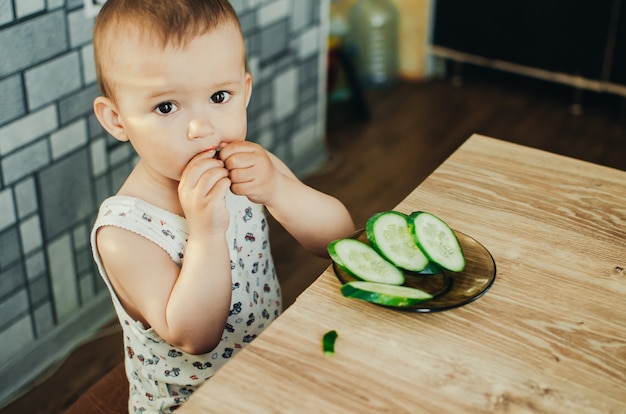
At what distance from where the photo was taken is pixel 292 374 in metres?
0.74

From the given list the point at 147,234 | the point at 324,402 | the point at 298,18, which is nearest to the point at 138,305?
the point at 147,234

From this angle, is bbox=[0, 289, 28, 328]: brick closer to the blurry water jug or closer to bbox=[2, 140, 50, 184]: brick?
bbox=[2, 140, 50, 184]: brick

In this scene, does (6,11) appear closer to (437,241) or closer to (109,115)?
(109,115)

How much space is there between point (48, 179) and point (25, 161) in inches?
3.3

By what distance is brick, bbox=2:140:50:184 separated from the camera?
1.59 m

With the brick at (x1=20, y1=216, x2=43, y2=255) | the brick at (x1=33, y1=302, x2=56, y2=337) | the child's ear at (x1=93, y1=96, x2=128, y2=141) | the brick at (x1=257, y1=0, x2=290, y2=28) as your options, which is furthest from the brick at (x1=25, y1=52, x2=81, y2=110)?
the brick at (x1=257, y1=0, x2=290, y2=28)

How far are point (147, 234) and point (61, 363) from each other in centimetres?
103

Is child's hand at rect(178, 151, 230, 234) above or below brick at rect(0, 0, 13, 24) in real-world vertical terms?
below

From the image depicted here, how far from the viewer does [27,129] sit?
1618mm

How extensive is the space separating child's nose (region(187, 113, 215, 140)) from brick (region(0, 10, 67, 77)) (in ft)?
2.56

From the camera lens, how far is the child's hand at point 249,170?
947 millimetres

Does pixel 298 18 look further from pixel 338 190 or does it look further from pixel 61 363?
pixel 61 363

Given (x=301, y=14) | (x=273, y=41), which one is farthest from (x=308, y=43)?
(x=273, y=41)

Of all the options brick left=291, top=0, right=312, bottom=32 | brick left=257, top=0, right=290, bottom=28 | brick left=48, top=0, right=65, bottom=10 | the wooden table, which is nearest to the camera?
the wooden table
